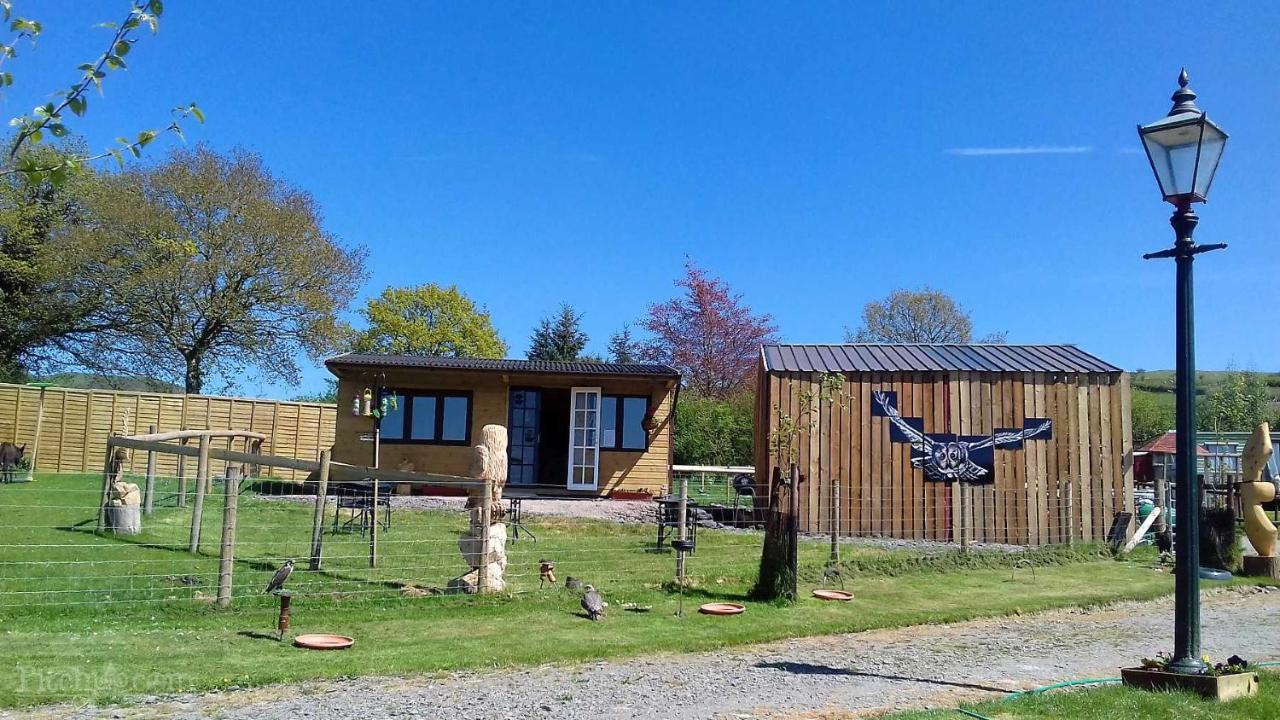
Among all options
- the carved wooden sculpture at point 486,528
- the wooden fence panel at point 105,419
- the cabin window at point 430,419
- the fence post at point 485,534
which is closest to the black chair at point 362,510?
the carved wooden sculpture at point 486,528

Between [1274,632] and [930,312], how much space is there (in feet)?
122

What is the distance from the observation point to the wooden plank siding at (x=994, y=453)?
14.3m

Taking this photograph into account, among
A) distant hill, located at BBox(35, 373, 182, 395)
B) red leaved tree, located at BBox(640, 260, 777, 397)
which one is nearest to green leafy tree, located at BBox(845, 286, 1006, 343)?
red leaved tree, located at BBox(640, 260, 777, 397)

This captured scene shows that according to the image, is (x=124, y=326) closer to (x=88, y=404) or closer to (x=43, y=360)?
(x=43, y=360)

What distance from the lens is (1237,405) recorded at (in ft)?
127

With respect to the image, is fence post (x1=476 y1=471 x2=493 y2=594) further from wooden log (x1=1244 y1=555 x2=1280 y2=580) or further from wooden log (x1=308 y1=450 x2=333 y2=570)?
wooden log (x1=1244 y1=555 x2=1280 y2=580)

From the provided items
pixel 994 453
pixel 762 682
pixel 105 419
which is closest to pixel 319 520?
pixel 762 682

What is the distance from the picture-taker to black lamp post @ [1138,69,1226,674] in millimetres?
5289

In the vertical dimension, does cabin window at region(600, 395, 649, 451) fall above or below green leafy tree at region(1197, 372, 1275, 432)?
below

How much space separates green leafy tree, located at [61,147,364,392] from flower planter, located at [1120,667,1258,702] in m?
27.2

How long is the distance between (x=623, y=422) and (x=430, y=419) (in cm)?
409

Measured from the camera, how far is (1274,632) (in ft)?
26.9

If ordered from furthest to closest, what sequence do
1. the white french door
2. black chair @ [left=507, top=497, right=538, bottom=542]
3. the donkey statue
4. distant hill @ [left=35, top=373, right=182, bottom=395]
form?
distant hill @ [left=35, top=373, right=182, bottom=395], the white french door, the donkey statue, black chair @ [left=507, top=497, right=538, bottom=542]

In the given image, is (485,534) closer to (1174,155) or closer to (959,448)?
(1174,155)
